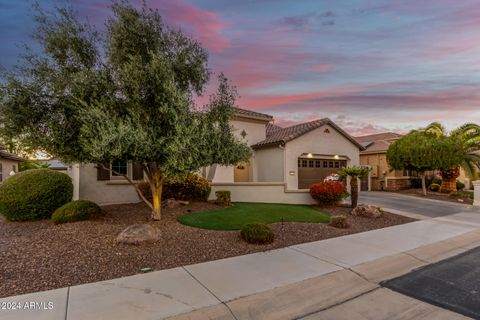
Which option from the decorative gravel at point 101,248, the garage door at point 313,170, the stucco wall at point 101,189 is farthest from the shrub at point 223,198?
the garage door at point 313,170

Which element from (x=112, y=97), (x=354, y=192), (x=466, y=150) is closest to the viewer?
(x=112, y=97)

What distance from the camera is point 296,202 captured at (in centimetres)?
1386

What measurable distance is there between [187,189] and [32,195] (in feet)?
19.1

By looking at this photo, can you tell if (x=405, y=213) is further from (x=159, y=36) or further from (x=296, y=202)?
(x=159, y=36)

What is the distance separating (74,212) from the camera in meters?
8.37

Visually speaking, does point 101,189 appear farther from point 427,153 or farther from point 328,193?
point 427,153

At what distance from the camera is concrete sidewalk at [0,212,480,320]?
388cm

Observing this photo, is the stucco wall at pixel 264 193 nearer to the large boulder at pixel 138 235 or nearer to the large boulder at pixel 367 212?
the large boulder at pixel 367 212

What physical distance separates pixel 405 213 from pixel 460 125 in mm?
12937

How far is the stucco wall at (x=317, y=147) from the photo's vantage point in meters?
15.8

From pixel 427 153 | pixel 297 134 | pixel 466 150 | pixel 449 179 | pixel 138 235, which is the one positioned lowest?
pixel 138 235

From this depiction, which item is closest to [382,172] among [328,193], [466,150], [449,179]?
[449,179]

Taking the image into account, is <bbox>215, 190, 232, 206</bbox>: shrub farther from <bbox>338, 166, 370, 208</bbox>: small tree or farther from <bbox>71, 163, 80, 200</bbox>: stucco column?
<bbox>71, 163, 80, 200</bbox>: stucco column

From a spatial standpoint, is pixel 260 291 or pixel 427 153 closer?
pixel 260 291
